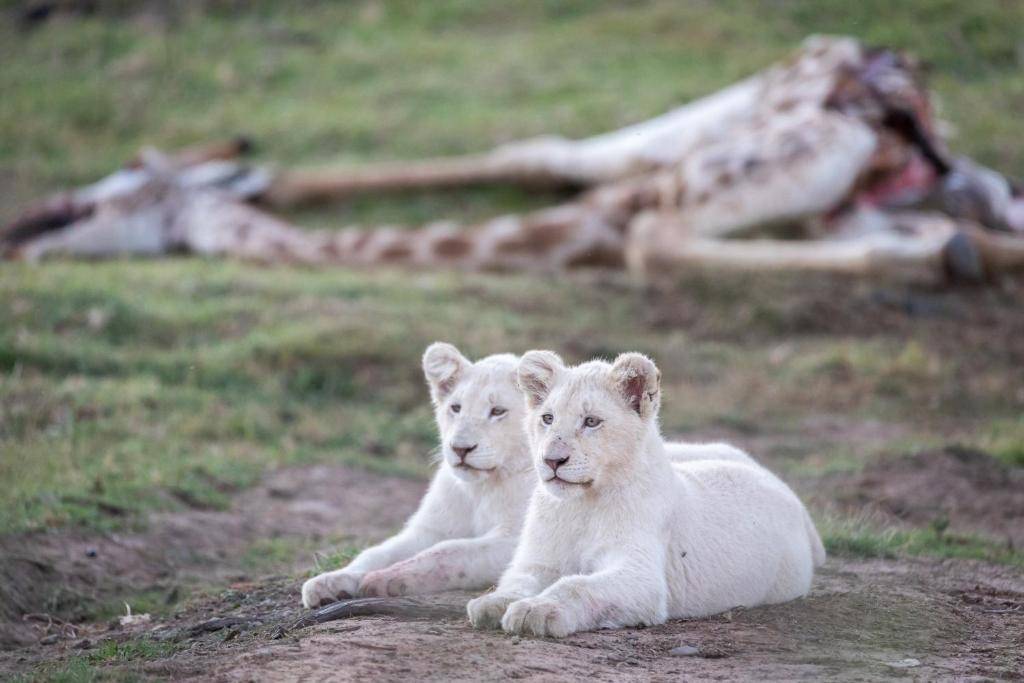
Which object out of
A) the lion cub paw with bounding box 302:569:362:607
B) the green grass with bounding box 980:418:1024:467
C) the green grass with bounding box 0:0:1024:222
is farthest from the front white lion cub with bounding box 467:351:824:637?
the green grass with bounding box 0:0:1024:222

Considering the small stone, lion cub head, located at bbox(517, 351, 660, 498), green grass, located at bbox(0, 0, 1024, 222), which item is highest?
green grass, located at bbox(0, 0, 1024, 222)

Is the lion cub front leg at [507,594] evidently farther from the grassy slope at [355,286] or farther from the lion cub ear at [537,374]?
the grassy slope at [355,286]

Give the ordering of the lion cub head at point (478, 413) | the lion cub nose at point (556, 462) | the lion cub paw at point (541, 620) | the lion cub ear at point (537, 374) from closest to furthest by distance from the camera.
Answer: the lion cub paw at point (541, 620), the lion cub nose at point (556, 462), the lion cub ear at point (537, 374), the lion cub head at point (478, 413)

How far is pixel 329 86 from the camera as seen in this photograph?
20250 millimetres

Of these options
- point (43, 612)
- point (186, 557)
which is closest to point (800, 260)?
point (186, 557)

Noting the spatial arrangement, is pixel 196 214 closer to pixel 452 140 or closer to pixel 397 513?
pixel 452 140

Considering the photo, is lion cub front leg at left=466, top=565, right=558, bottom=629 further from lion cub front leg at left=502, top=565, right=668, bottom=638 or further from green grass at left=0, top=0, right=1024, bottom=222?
green grass at left=0, top=0, right=1024, bottom=222

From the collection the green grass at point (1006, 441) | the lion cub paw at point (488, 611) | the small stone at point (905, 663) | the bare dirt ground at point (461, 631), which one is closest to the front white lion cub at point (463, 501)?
the bare dirt ground at point (461, 631)

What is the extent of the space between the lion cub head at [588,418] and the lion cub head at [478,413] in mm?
454

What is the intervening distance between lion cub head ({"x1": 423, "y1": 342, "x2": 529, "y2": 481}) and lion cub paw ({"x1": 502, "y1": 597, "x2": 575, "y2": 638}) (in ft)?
3.49

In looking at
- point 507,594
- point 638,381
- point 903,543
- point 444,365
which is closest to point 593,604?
point 507,594

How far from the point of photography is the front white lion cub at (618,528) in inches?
194

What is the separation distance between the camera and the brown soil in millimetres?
7875

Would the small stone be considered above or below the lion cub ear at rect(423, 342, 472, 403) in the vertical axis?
below
